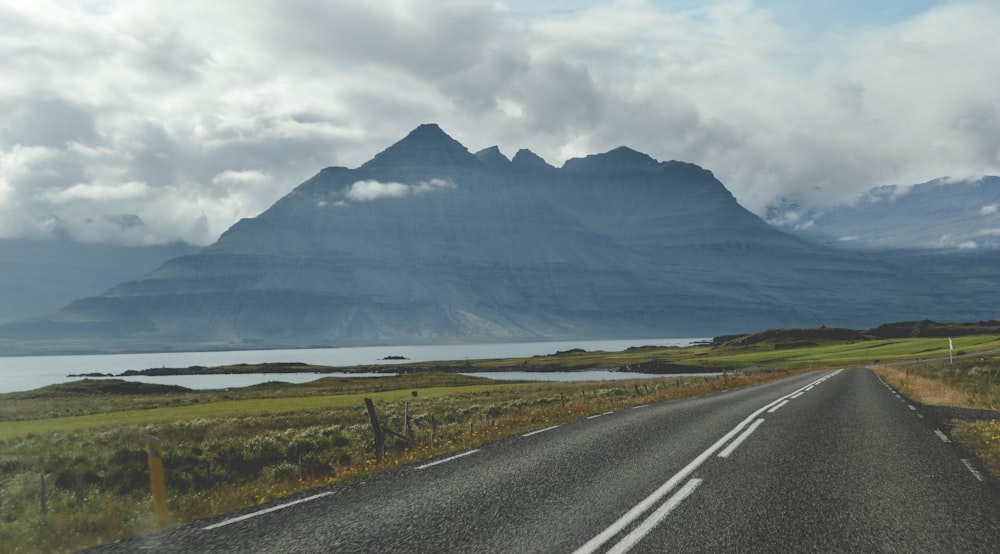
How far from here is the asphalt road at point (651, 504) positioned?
27.0ft

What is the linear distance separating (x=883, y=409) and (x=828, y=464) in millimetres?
12800

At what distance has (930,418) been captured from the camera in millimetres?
20906

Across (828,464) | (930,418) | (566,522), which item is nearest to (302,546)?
(566,522)

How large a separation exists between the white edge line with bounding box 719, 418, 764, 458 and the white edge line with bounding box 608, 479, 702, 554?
304 centimetres

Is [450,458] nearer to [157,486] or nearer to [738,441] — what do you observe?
[157,486]

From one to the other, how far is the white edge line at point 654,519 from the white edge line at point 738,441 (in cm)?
304

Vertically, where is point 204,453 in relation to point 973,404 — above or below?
below

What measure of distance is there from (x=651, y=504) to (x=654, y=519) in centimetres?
81

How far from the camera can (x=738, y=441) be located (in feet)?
51.6

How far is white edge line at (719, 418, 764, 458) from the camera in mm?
14062

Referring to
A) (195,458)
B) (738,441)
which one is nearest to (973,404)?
(738,441)

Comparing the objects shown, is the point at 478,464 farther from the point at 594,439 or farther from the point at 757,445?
the point at 757,445

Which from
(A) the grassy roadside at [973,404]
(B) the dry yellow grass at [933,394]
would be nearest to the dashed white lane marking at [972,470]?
(A) the grassy roadside at [973,404]

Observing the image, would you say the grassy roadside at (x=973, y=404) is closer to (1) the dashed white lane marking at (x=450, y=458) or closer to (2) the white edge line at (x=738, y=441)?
(2) the white edge line at (x=738, y=441)
